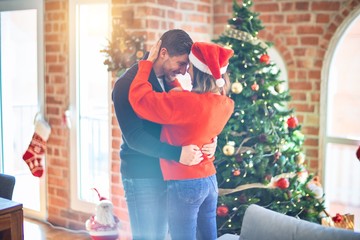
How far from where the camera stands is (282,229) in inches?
97.0

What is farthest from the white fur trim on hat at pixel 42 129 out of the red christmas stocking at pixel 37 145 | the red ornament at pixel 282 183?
the red ornament at pixel 282 183

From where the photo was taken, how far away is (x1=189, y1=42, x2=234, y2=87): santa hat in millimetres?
2576

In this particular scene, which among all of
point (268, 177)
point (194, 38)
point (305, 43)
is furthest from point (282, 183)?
point (194, 38)

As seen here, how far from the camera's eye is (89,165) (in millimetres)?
4562

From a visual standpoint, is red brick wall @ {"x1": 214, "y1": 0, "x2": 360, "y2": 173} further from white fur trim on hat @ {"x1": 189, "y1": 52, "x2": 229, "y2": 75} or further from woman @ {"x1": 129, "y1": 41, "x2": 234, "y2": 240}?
white fur trim on hat @ {"x1": 189, "y1": 52, "x2": 229, "y2": 75}

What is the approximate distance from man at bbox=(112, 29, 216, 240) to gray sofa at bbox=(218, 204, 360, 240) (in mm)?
439

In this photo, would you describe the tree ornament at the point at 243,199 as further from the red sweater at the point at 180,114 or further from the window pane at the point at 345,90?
the window pane at the point at 345,90

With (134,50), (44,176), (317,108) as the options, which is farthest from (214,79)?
(44,176)

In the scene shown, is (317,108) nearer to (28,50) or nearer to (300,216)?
(300,216)

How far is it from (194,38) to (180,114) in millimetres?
1923

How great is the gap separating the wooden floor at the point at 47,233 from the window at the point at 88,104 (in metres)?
0.25

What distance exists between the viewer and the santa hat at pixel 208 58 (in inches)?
101

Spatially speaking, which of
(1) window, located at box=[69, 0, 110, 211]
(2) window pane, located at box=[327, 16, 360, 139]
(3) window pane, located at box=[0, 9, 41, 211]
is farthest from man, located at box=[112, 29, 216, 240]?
(3) window pane, located at box=[0, 9, 41, 211]

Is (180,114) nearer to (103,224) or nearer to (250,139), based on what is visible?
(250,139)
